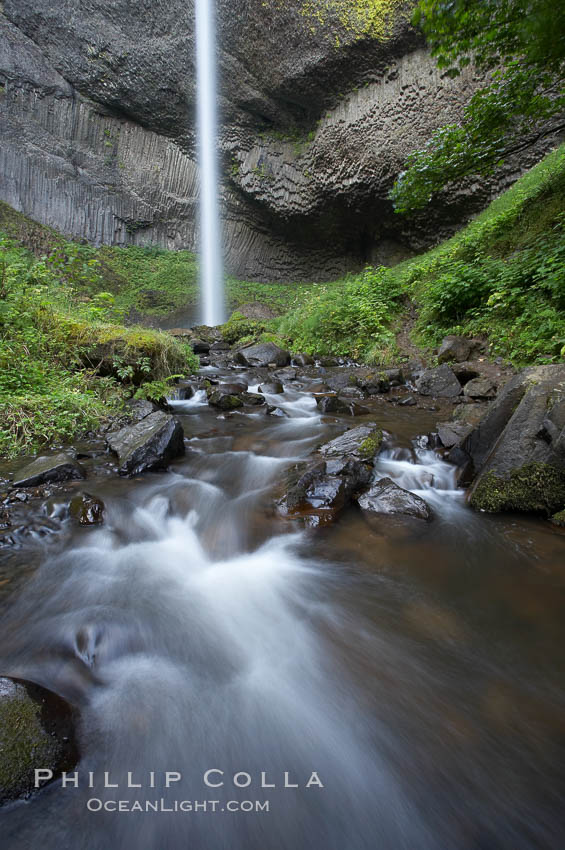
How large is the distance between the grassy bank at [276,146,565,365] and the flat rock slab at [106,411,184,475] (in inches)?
157

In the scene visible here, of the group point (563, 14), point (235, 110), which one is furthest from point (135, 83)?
point (563, 14)

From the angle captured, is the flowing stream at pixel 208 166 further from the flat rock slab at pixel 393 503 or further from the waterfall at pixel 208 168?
the flat rock slab at pixel 393 503

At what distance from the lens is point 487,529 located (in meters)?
2.53

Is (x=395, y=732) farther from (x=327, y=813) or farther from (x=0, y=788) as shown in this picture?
(x=0, y=788)

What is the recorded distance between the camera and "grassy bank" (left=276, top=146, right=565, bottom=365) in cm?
500

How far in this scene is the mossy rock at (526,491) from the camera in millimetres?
2490

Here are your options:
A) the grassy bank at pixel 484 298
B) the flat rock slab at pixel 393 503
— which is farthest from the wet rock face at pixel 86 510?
the grassy bank at pixel 484 298

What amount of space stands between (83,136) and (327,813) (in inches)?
1029

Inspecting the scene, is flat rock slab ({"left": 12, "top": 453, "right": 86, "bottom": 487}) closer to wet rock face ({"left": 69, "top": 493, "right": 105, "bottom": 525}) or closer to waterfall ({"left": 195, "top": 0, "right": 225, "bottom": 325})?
wet rock face ({"left": 69, "top": 493, "right": 105, "bottom": 525})

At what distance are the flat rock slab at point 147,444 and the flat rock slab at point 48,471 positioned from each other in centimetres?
37

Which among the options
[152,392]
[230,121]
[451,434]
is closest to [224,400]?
[152,392]

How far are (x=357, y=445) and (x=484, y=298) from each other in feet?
15.4

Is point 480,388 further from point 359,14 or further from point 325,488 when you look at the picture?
point 359,14

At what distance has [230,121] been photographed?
1886 cm
